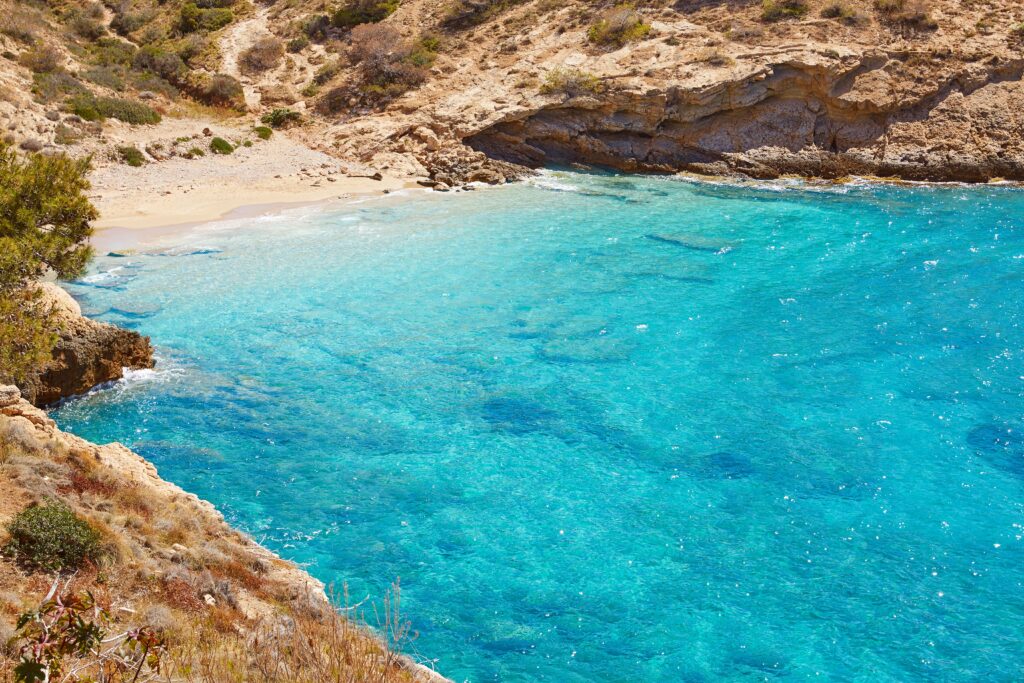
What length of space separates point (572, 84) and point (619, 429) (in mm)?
25447

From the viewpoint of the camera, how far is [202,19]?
51.4 m

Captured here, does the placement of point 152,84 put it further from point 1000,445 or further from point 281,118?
point 1000,445

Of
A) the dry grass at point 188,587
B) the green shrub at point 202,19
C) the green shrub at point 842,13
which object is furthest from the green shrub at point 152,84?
the dry grass at point 188,587

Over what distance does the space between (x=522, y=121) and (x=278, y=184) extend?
38.3ft

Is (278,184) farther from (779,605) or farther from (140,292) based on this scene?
(779,605)

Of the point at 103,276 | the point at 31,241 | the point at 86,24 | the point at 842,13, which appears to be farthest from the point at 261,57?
the point at 31,241

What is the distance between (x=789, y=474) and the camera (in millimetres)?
15148

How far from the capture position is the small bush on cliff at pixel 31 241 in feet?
43.8

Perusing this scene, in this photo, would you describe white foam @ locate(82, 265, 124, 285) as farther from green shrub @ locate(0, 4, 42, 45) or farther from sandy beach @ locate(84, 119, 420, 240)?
green shrub @ locate(0, 4, 42, 45)

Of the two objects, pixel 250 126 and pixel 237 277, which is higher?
pixel 250 126

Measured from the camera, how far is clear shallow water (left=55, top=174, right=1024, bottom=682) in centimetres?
1172

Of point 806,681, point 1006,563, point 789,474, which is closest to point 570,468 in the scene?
point 789,474

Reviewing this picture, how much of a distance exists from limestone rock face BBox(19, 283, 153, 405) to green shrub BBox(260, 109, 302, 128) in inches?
977

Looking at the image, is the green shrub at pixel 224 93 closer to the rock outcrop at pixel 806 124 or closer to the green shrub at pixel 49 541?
the rock outcrop at pixel 806 124
